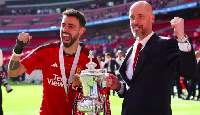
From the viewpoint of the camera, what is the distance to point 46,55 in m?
3.37

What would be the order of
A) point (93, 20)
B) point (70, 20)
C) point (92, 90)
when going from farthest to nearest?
point (93, 20) < point (70, 20) < point (92, 90)

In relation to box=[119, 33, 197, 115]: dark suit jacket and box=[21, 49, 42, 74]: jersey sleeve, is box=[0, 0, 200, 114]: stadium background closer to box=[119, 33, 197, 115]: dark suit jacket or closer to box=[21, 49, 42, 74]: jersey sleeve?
box=[21, 49, 42, 74]: jersey sleeve

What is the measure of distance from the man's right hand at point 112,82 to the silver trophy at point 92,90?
0.05m

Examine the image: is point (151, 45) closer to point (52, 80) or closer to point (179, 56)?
point (179, 56)

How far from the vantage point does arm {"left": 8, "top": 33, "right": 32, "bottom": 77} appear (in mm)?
2861

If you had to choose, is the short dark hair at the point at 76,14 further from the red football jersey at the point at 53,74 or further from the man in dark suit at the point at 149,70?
the man in dark suit at the point at 149,70

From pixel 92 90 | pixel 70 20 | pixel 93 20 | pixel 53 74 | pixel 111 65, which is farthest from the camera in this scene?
pixel 93 20

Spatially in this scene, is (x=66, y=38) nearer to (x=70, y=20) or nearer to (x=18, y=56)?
(x=70, y=20)

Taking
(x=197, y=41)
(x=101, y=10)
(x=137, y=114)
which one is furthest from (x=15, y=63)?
(x=101, y=10)

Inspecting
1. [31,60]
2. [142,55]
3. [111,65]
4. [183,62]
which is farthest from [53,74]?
[111,65]

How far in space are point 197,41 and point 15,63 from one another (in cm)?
2457

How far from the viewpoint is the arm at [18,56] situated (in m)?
2.86

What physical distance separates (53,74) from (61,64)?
0.47 ft

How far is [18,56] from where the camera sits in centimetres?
299
